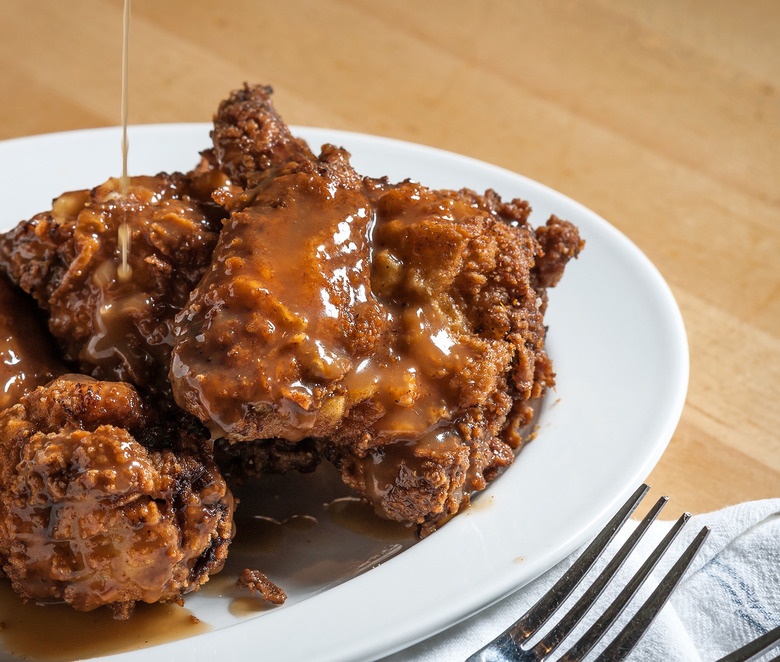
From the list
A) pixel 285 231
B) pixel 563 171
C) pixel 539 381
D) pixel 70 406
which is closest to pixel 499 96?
pixel 563 171

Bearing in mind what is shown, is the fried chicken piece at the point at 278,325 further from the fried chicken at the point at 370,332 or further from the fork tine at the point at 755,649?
the fork tine at the point at 755,649

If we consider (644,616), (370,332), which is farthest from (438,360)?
(644,616)

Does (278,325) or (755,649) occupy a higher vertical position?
(278,325)

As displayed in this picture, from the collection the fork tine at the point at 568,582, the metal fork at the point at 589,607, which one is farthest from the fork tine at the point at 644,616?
the fork tine at the point at 568,582

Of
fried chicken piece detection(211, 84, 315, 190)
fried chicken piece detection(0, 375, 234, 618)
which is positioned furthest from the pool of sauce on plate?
fried chicken piece detection(211, 84, 315, 190)

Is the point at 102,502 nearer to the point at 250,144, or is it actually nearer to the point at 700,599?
the point at 250,144

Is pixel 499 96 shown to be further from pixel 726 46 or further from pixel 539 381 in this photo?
pixel 539 381

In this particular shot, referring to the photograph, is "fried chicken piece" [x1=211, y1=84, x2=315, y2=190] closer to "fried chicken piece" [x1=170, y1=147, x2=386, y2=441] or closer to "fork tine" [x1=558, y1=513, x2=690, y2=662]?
"fried chicken piece" [x1=170, y1=147, x2=386, y2=441]
